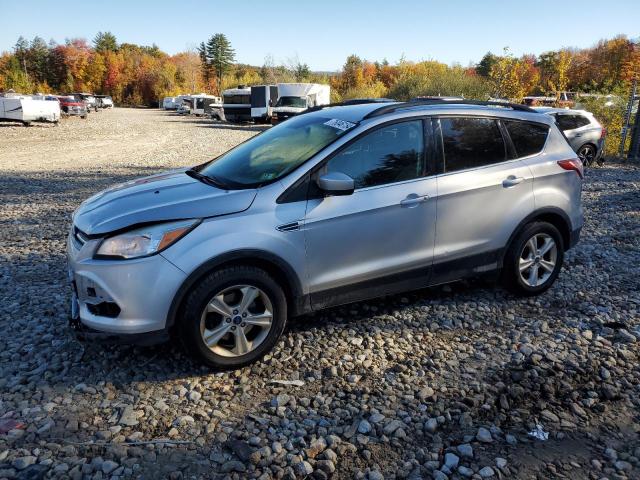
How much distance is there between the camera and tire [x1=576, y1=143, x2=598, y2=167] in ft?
46.0

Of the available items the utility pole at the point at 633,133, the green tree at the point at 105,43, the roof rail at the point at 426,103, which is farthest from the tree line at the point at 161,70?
the roof rail at the point at 426,103

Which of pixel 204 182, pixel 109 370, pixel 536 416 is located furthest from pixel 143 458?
pixel 536 416

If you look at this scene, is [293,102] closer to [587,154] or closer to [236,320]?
[587,154]

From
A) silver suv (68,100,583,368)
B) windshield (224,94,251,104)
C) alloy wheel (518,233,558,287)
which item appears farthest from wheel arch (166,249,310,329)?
windshield (224,94,251,104)

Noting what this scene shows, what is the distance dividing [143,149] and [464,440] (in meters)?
19.1

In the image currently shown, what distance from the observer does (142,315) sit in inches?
129

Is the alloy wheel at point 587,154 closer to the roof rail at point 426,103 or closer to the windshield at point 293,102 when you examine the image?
the roof rail at point 426,103

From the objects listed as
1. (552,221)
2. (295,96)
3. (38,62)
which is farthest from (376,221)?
(38,62)

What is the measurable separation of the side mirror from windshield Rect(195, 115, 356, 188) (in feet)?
0.89

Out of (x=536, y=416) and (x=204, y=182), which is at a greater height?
(x=204, y=182)

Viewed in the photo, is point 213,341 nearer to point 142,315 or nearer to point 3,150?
point 142,315

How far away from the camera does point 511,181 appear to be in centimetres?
452

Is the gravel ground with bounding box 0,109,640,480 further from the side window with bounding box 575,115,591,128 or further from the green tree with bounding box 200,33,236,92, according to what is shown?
the green tree with bounding box 200,33,236,92

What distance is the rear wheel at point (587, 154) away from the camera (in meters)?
14.0
